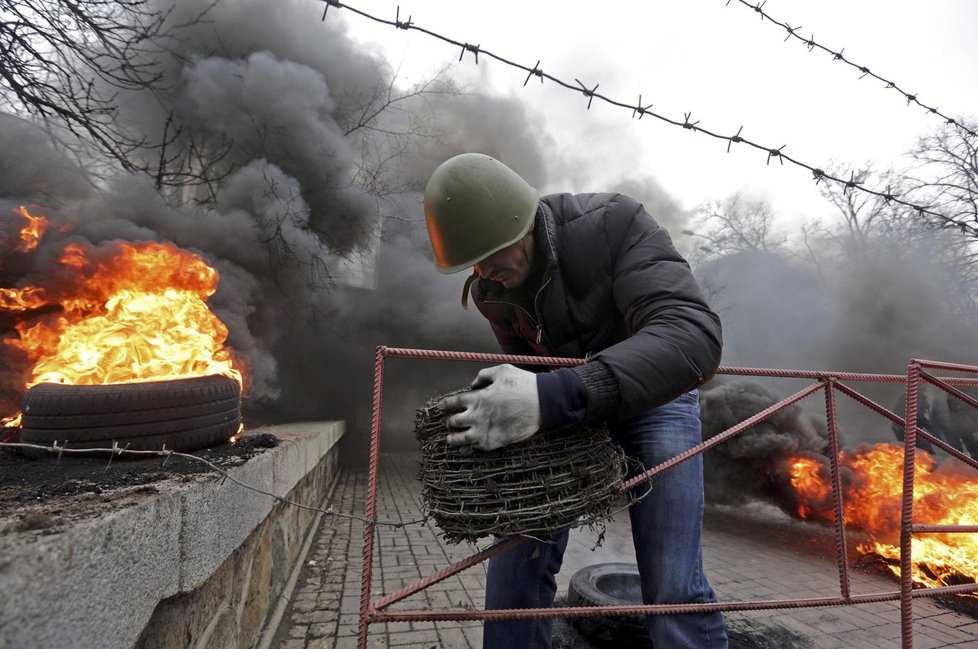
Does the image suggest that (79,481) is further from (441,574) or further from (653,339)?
(653,339)

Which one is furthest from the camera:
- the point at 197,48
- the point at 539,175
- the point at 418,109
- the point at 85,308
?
the point at 539,175

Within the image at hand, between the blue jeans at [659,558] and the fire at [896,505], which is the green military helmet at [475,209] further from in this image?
the fire at [896,505]

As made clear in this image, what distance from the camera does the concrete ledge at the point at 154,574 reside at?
2.52 ft

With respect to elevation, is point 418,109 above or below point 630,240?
above

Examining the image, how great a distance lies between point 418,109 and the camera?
11.3 metres

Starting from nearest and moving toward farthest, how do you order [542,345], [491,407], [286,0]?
[491,407], [542,345], [286,0]

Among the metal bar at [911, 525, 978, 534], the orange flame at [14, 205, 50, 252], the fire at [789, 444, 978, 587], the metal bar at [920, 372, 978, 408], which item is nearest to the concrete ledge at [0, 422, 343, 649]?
the metal bar at [911, 525, 978, 534]

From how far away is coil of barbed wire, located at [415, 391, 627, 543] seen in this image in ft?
3.96

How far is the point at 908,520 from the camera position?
181 centimetres

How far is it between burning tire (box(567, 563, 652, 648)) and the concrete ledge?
1705 millimetres

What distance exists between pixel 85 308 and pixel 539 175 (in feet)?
35.4

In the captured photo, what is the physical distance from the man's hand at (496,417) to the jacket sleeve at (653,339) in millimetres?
182

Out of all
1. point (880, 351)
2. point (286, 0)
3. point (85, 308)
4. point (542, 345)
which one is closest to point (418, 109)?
point (286, 0)

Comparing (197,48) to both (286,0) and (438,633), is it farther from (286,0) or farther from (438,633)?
(438,633)
